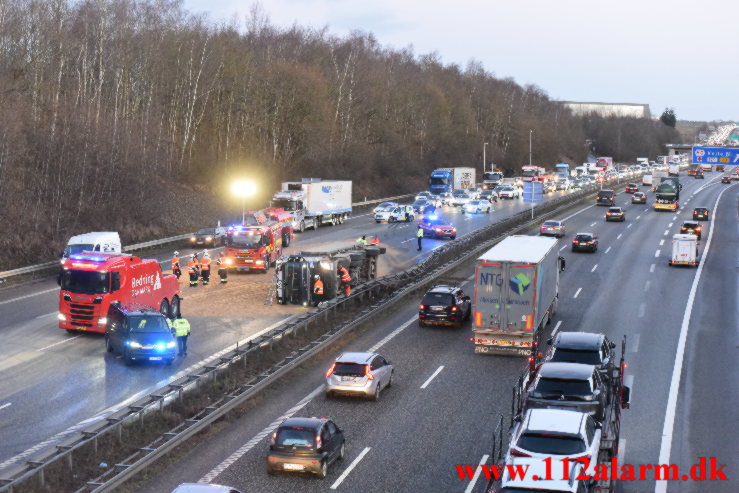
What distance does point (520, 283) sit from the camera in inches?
1196

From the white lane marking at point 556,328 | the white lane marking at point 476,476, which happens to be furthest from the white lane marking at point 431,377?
the white lane marking at point 556,328

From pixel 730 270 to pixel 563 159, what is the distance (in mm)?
148081

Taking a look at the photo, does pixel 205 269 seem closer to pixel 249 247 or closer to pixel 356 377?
pixel 249 247

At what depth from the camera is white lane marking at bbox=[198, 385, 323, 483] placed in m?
19.4

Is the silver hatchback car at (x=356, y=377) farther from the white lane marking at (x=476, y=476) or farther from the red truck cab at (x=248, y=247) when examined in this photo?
the red truck cab at (x=248, y=247)

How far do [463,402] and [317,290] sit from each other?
1371 cm

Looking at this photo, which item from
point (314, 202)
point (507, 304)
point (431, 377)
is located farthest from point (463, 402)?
point (314, 202)

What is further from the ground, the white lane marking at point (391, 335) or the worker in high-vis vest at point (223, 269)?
the worker in high-vis vest at point (223, 269)

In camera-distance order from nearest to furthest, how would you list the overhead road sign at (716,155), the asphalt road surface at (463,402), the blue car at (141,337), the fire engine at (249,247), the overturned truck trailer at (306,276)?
the asphalt road surface at (463,402), the blue car at (141,337), the overturned truck trailer at (306,276), the overhead road sign at (716,155), the fire engine at (249,247)

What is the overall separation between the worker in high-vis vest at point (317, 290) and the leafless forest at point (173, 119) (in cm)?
1783

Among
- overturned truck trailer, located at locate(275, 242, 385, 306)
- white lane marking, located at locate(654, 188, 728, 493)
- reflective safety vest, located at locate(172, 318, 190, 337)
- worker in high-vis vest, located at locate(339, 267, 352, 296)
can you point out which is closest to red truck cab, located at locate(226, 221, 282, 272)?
overturned truck trailer, located at locate(275, 242, 385, 306)

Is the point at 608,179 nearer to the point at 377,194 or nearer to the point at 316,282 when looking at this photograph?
the point at 377,194

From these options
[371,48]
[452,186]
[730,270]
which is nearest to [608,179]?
[452,186]

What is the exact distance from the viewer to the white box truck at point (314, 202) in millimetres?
64125
